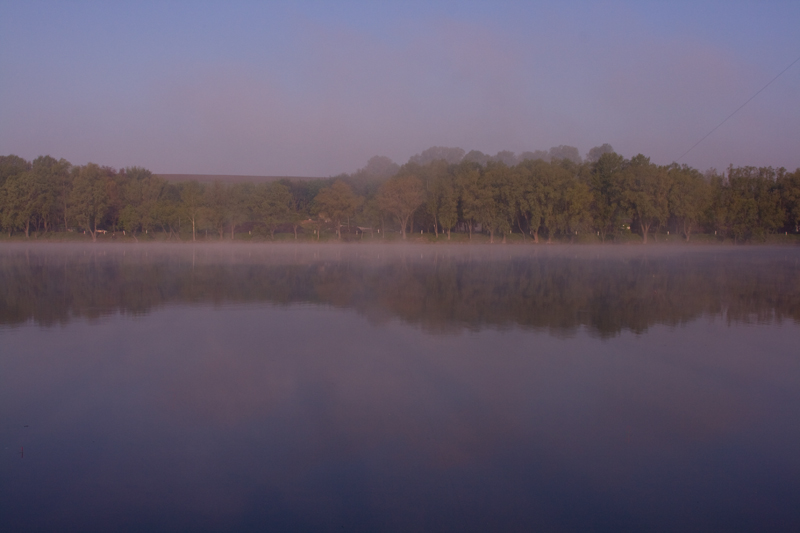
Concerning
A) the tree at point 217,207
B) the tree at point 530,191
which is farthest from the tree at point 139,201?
the tree at point 530,191

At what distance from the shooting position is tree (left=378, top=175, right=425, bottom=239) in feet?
203

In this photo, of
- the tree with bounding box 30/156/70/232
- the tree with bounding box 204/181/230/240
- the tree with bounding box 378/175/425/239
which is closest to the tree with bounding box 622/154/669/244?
the tree with bounding box 378/175/425/239

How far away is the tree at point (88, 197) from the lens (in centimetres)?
6431

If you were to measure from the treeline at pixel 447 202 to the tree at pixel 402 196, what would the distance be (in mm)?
132

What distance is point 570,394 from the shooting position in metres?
6.80

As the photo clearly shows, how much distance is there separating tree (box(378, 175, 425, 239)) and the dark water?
49.9 meters

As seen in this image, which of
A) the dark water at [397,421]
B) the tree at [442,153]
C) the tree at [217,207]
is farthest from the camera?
the tree at [442,153]

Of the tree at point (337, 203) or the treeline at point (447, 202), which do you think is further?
the tree at point (337, 203)

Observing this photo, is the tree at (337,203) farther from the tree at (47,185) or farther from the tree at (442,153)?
the tree at (442,153)

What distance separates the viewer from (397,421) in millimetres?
5891

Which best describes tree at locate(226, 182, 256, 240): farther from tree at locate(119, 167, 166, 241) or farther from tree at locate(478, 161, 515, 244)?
tree at locate(478, 161, 515, 244)

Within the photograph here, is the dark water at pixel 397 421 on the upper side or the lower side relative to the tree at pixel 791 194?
lower

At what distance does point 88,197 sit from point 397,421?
6877 cm

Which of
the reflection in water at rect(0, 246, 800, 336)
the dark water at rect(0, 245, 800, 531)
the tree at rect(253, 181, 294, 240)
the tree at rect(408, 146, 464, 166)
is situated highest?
the tree at rect(408, 146, 464, 166)
